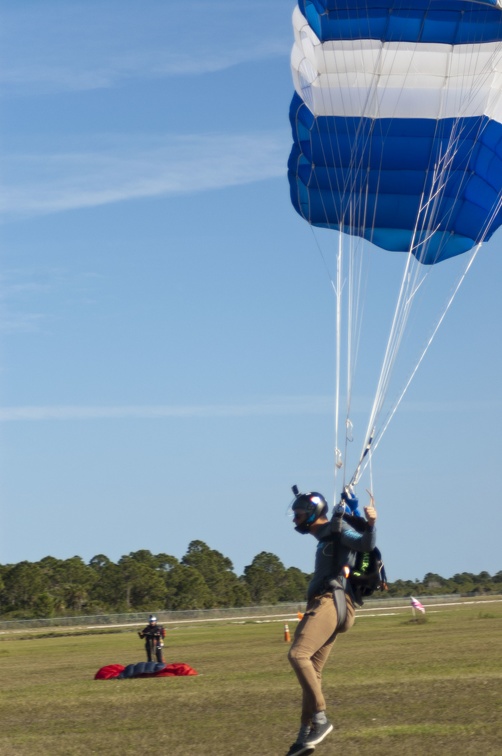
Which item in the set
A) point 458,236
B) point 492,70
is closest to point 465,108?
point 492,70

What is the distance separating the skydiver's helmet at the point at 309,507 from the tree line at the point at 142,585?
60.3m

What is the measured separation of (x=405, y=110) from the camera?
15820 millimetres

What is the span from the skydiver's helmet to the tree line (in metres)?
60.3

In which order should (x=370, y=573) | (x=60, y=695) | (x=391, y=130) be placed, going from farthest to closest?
(x=391, y=130)
(x=60, y=695)
(x=370, y=573)

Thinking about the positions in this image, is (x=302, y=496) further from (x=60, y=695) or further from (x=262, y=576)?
(x=262, y=576)

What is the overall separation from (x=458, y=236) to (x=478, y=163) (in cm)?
113

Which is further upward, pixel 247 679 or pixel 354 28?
pixel 354 28

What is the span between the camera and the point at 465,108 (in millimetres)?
15539

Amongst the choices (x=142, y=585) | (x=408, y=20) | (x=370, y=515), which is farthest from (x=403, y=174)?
(x=142, y=585)

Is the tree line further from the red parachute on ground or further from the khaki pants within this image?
the khaki pants

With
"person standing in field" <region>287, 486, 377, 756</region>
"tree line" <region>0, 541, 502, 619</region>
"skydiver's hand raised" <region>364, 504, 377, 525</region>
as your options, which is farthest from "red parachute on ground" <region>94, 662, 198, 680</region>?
"tree line" <region>0, 541, 502, 619</region>

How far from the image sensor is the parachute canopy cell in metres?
15.4

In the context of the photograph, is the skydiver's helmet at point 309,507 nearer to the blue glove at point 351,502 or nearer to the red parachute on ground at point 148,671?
the blue glove at point 351,502

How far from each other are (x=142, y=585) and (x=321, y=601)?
70.3 metres
